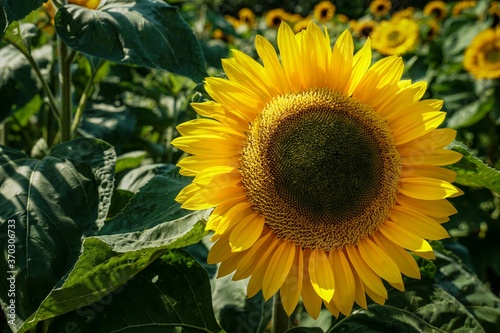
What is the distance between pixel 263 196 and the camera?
1.16 metres

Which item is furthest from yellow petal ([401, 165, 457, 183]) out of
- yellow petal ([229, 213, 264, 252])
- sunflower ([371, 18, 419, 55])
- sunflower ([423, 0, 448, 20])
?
sunflower ([423, 0, 448, 20])

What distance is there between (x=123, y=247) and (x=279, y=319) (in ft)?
1.66

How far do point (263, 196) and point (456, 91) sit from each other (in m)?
2.99

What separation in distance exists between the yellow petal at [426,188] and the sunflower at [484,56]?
107 inches

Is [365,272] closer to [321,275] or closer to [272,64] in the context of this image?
[321,275]

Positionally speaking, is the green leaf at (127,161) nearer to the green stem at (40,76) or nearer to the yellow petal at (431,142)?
the green stem at (40,76)

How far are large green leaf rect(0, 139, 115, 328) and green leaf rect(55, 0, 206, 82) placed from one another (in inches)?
9.5

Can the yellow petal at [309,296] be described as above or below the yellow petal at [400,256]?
below

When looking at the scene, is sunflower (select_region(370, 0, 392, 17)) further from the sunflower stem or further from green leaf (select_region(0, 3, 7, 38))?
green leaf (select_region(0, 3, 7, 38))

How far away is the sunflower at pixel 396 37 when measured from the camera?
4.16 metres

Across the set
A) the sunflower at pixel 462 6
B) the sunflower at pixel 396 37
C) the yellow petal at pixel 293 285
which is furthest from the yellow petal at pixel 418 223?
the sunflower at pixel 462 6

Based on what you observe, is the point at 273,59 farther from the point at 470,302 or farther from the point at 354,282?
the point at 470,302

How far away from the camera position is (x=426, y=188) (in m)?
1.16

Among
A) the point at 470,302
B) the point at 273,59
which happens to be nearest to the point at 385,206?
the point at 273,59
